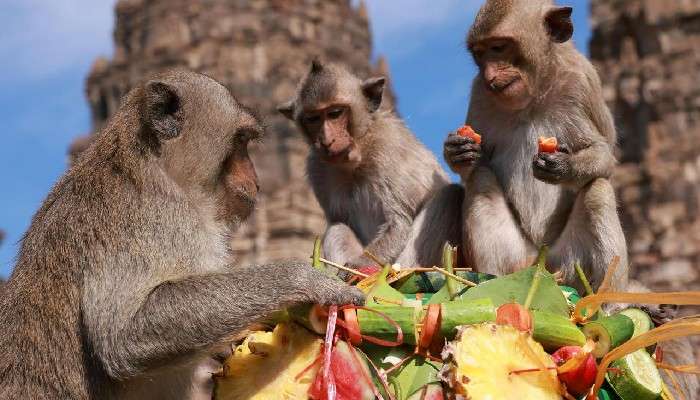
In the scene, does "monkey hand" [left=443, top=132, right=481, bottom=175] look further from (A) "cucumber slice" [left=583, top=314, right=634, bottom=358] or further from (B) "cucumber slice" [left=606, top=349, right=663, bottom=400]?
(B) "cucumber slice" [left=606, top=349, right=663, bottom=400]

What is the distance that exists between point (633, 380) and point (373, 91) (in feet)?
11.5

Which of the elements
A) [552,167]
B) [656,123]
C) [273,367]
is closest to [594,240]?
[552,167]

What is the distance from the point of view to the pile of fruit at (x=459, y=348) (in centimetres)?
400

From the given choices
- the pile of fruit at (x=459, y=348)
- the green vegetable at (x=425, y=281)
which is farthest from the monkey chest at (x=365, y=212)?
the pile of fruit at (x=459, y=348)

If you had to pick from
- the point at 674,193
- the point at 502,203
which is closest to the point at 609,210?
the point at 502,203

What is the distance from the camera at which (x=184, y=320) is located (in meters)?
4.46

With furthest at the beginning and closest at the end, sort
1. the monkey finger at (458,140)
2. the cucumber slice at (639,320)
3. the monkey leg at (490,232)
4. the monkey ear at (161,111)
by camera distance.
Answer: the monkey leg at (490,232) < the monkey finger at (458,140) < the monkey ear at (161,111) < the cucumber slice at (639,320)

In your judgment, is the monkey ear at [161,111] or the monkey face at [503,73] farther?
the monkey face at [503,73]

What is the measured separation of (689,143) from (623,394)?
17.8 metres

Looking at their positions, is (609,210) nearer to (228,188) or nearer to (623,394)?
(623,394)

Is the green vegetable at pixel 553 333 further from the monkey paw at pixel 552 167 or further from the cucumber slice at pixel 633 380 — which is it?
the monkey paw at pixel 552 167

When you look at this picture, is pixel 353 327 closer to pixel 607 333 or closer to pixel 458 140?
pixel 607 333

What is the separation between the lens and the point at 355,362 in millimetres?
4109

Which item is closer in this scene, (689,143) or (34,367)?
(34,367)
